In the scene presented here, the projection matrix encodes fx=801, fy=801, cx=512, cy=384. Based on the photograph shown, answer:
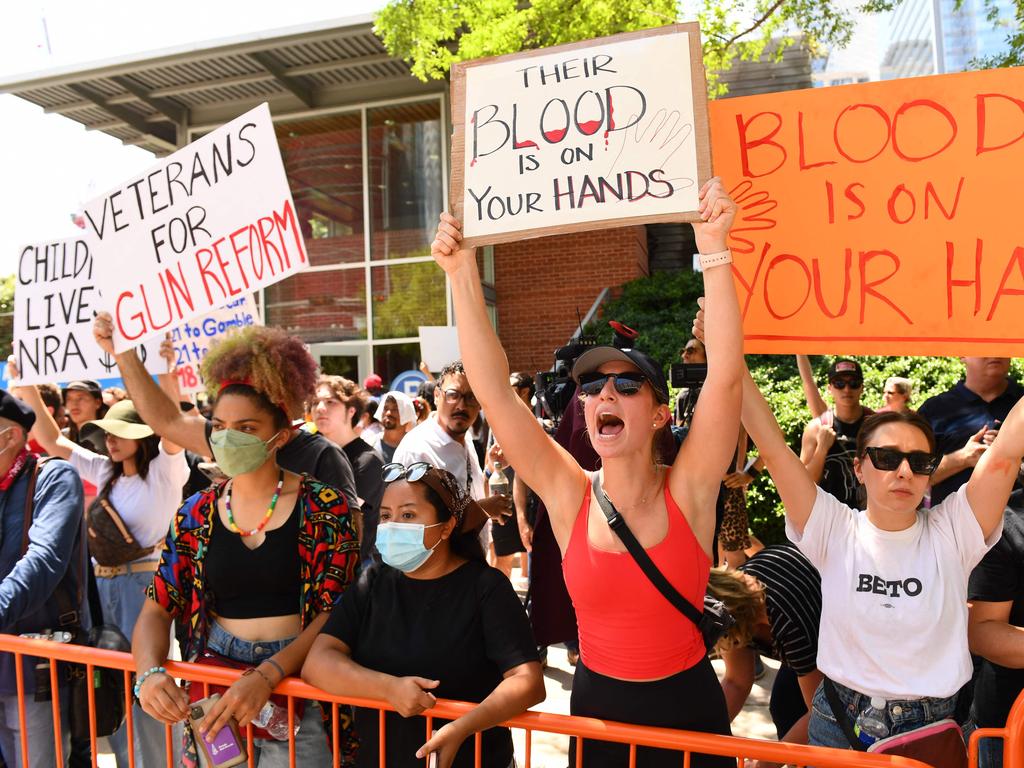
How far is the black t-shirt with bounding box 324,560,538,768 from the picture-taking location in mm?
2287

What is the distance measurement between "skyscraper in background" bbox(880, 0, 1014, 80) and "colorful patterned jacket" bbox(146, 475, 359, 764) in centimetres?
288

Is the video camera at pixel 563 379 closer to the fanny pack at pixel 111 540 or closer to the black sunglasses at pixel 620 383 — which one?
the black sunglasses at pixel 620 383

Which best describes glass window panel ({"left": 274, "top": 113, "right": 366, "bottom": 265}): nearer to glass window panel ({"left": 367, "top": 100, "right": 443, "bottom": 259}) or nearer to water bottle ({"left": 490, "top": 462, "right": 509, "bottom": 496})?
glass window panel ({"left": 367, "top": 100, "right": 443, "bottom": 259})

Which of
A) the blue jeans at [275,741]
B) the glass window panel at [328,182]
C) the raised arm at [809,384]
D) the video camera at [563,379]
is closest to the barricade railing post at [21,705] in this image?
the blue jeans at [275,741]

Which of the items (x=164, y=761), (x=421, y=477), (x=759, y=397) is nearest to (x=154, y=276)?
(x=421, y=477)

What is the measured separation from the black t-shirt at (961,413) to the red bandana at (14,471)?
3983mm

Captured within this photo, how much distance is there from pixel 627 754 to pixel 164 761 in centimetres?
241

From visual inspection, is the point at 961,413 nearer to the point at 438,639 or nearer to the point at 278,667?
the point at 438,639

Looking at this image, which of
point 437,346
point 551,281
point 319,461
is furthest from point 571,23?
point 319,461

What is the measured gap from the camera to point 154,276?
341cm

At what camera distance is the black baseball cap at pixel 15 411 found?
3062mm

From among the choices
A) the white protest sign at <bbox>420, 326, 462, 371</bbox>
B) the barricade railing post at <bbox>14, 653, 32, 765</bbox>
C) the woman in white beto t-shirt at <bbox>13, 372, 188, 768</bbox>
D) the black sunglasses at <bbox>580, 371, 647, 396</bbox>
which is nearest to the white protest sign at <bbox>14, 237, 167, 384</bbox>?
the woman in white beto t-shirt at <bbox>13, 372, 188, 768</bbox>

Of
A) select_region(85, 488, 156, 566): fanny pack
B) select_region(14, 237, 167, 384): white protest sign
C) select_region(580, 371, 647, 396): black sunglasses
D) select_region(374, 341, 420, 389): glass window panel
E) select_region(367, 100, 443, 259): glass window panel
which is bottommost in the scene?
select_region(85, 488, 156, 566): fanny pack

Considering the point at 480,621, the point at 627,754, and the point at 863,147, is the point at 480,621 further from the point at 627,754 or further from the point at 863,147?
the point at 863,147
